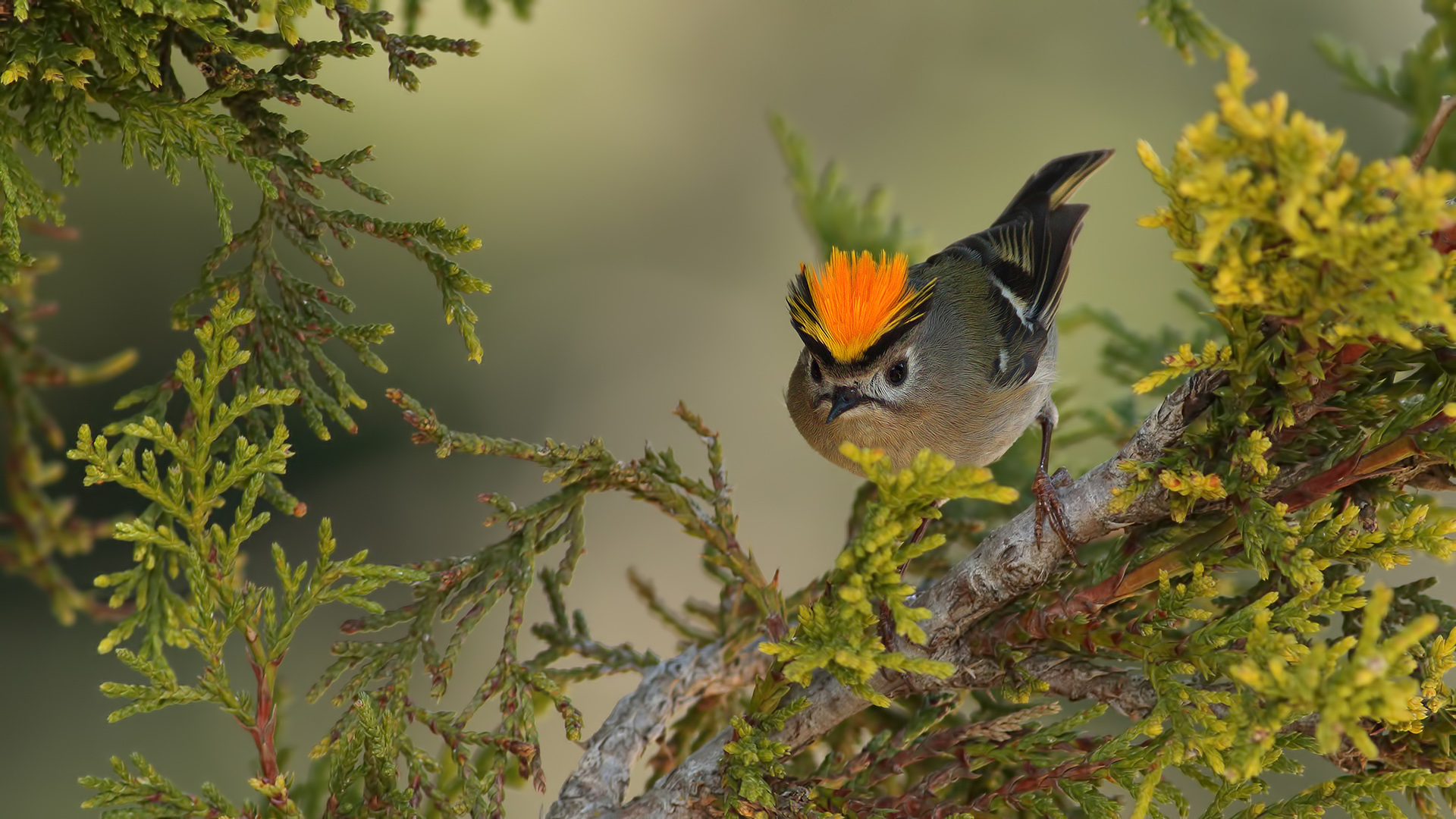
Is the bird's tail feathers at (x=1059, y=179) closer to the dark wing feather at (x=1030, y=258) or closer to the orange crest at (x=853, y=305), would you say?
the dark wing feather at (x=1030, y=258)

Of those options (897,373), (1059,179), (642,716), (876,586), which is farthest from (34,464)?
(1059,179)

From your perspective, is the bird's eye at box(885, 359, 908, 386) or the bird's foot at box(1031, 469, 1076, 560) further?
the bird's eye at box(885, 359, 908, 386)

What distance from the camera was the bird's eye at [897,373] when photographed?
2943 millimetres

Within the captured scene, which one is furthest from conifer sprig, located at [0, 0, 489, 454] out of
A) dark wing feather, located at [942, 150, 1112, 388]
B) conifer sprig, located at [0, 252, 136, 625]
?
dark wing feather, located at [942, 150, 1112, 388]

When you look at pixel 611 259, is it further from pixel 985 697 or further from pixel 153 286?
pixel 985 697

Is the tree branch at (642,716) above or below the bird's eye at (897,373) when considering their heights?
below

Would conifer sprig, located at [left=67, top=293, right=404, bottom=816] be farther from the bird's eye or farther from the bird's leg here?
the bird's eye

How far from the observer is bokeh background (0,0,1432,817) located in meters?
5.29

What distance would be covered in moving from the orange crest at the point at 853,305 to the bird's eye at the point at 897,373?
0.10 m

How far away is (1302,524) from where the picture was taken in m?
1.60

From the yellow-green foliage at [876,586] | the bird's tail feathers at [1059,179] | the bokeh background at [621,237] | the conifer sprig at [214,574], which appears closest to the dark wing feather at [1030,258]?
the bird's tail feathers at [1059,179]

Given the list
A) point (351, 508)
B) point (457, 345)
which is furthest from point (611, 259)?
point (351, 508)

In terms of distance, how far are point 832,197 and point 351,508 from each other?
3.81m

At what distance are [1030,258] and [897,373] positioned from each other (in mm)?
815
